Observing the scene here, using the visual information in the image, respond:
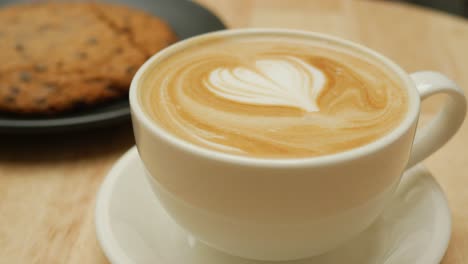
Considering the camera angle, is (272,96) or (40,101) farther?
(40,101)

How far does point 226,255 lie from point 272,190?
5.9 inches

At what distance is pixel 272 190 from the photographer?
17.8 inches

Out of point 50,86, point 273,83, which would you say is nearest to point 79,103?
point 50,86

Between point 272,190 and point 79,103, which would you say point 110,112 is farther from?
point 272,190

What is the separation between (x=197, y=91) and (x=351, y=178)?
21 centimetres

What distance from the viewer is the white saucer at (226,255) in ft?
1.79

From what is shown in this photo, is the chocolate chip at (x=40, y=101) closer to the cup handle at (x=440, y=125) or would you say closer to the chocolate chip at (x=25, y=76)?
the chocolate chip at (x=25, y=76)

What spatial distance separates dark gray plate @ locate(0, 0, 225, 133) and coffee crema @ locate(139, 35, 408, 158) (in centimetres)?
17

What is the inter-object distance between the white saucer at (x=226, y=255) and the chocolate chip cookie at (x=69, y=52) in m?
0.22

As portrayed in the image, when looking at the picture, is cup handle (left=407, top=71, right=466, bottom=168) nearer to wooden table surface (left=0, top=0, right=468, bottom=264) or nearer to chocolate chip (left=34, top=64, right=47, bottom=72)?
wooden table surface (left=0, top=0, right=468, bottom=264)

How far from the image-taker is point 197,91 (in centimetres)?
59

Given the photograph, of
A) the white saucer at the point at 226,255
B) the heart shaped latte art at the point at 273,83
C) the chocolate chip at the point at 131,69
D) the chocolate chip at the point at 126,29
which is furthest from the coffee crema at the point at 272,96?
the chocolate chip at the point at 126,29

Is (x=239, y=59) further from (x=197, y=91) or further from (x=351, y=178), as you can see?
(x=351, y=178)

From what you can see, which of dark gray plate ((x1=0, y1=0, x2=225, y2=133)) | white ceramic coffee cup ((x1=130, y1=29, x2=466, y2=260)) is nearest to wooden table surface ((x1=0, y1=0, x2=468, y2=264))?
dark gray plate ((x1=0, y1=0, x2=225, y2=133))
